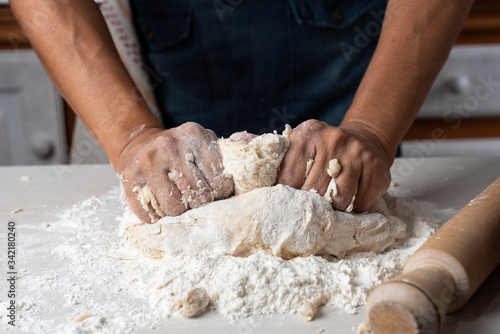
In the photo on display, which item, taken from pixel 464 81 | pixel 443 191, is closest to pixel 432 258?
pixel 443 191

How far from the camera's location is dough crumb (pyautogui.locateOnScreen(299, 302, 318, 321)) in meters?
0.63

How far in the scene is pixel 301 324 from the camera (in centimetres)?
62

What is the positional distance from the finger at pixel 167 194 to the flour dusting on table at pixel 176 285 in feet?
0.27

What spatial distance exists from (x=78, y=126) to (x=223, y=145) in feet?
3.41

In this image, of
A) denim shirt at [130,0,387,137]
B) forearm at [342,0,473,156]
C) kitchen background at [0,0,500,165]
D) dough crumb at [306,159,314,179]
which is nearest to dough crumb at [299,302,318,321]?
dough crumb at [306,159,314,179]

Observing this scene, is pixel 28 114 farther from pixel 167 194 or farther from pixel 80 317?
pixel 80 317

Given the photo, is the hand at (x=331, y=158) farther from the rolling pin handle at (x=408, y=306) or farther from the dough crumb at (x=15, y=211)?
the dough crumb at (x=15, y=211)

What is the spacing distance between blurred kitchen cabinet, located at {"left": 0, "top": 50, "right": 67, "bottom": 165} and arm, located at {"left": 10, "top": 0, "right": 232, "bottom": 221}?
3.74 ft

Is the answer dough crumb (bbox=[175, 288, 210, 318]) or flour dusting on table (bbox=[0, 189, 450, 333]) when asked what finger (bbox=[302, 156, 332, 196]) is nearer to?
flour dusting on table (bbox=[0, 189, 450, 333])

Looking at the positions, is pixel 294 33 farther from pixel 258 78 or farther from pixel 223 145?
pixel 223 145

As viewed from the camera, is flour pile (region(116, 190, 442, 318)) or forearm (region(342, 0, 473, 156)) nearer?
flour pile (region(116, 190, 442, 318))

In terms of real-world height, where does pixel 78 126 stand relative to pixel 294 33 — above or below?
below

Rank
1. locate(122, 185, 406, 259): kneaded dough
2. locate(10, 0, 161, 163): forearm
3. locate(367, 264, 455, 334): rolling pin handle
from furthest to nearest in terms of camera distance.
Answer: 1. locate(10, 0, 161, 163): forearm
2. locate(122, 185, 406, 259): kneaded dough
3. locate(367, 264, 455, 334): rolling pin handle

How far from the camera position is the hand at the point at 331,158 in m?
0.79
